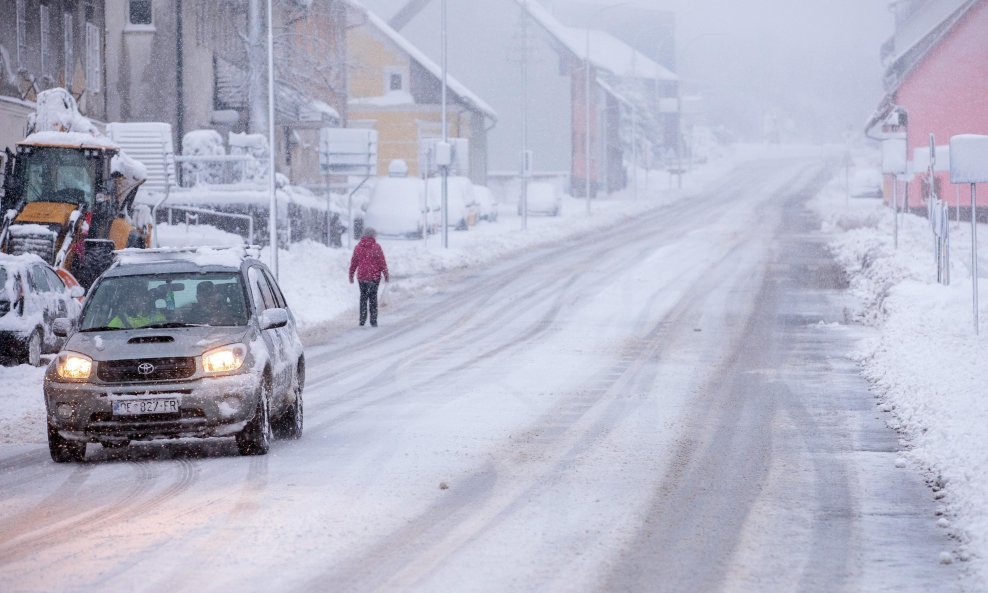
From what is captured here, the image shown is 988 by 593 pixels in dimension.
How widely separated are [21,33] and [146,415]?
25748mm

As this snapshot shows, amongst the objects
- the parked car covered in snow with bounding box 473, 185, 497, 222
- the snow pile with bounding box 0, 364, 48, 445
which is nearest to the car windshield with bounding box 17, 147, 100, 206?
the snow pile with bounding box 0, 364, 48, 445

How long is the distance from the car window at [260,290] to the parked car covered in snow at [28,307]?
7.09 m

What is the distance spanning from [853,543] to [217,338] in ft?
17.8

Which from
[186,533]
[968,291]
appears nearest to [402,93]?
[968,291]

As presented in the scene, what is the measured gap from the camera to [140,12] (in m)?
45.0

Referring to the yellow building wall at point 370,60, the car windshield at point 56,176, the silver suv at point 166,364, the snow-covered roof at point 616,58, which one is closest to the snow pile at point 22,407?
the silver suv at point 166,364

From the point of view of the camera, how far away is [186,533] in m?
8.93

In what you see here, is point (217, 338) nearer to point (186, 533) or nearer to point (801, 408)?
point (186, 533)

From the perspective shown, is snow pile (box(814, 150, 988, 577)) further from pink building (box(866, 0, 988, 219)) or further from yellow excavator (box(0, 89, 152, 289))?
pink building (box(866, 0, 988, 219))

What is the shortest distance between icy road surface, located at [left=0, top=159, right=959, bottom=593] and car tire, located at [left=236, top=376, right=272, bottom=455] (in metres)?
0.24

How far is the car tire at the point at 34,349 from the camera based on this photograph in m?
20.1

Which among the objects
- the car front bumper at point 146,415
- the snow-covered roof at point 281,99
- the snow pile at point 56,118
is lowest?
the car front bumper at point 146,415

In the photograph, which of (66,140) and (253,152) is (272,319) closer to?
(66,140)

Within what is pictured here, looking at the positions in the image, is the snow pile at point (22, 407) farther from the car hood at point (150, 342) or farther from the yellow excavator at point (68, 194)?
the yellow excavator at point (68, 194)
